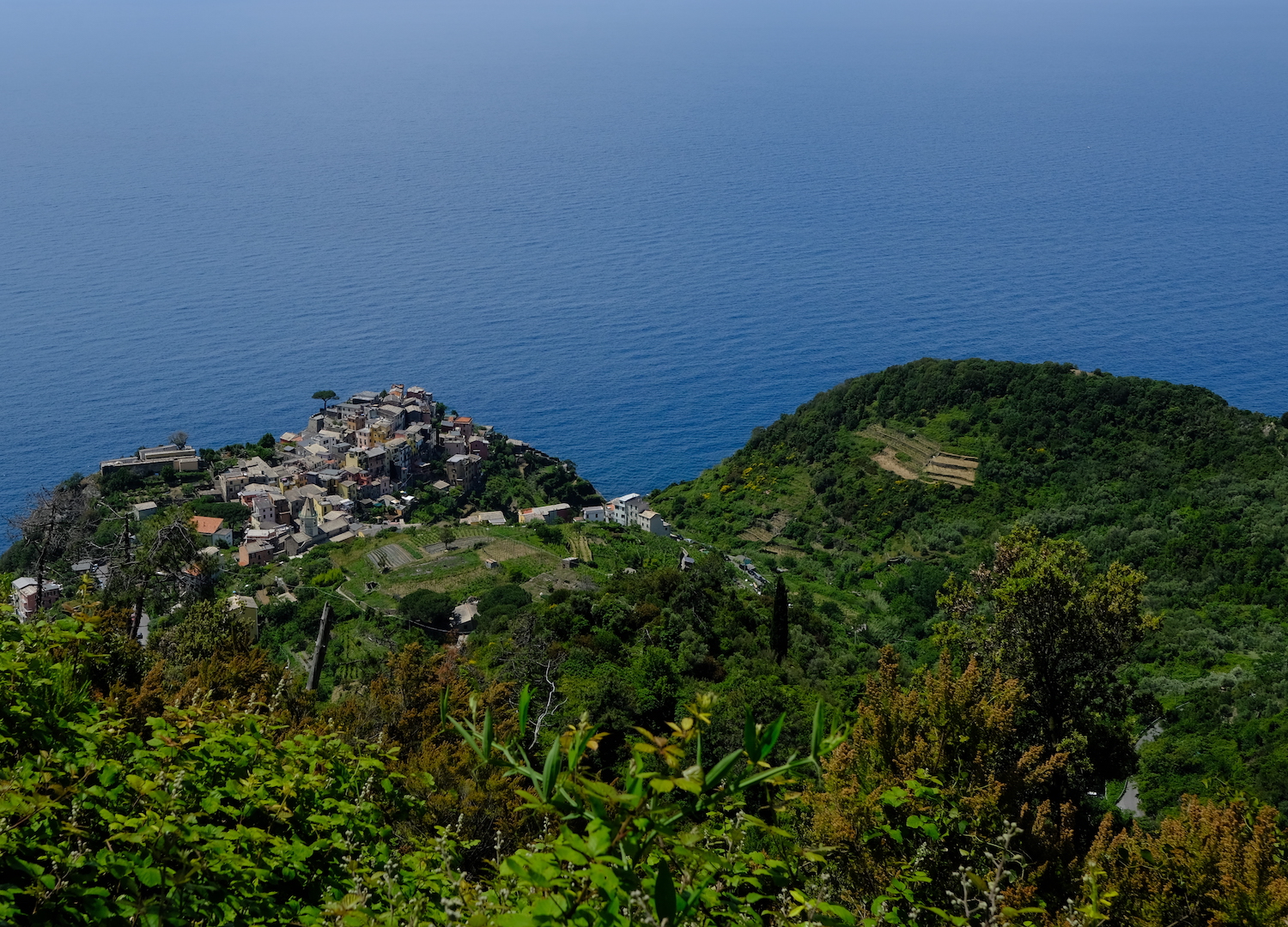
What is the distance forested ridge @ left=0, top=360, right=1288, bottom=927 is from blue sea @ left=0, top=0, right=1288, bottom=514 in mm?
20880

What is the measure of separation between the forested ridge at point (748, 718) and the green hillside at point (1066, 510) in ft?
0.37

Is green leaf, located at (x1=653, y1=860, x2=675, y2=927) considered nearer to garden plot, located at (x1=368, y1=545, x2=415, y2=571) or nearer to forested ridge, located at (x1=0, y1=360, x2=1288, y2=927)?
forested ridge, located at (x1=0, y1=360, x2=1288, y2=927)

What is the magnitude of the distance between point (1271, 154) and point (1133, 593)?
371ft

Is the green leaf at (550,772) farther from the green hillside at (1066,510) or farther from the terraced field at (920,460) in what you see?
the terraced field at (920,460)

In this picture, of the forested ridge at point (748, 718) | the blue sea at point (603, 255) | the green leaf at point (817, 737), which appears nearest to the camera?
the green leaf at point (817, 737)

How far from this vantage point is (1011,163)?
10556 cm

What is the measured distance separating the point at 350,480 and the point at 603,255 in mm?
41866

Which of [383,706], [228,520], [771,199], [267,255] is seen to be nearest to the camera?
[383,706]

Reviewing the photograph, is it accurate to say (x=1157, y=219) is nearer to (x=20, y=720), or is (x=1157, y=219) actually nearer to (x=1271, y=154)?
(x=1271, y=154)

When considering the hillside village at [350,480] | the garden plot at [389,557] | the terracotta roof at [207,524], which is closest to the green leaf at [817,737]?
the garden plot at [389,557]

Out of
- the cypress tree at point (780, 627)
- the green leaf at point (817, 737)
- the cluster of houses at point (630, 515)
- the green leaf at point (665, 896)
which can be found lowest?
the cluster of houses at point (630, 515)

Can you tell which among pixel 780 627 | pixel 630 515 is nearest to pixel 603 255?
pixel 630 515

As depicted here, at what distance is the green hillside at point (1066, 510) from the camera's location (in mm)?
17922

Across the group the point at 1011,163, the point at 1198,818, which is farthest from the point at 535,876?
the point at 1011,163
